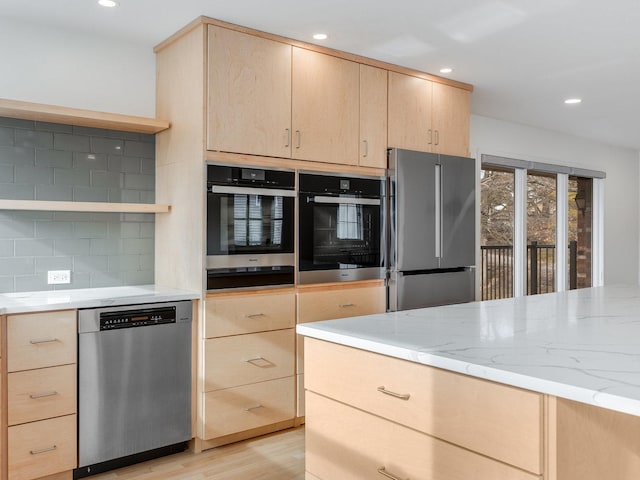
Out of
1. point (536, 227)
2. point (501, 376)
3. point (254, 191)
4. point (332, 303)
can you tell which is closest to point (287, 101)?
point (254, 191)

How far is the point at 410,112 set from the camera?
404 centimetres

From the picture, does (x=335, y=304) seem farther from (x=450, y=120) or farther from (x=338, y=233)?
(x=450, y=120)

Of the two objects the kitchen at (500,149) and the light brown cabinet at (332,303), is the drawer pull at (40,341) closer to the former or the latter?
the kitchen at (500,149)

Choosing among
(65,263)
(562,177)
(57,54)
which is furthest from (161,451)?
(562,177)

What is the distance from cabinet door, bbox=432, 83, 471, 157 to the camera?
4211mm

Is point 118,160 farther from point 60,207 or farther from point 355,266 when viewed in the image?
point 355,266

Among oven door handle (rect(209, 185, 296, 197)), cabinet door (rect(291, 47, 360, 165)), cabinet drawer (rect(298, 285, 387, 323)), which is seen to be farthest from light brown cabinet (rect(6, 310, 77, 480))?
cabinet door (rect(291, 47, 360, 165))

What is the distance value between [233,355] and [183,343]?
298 mm

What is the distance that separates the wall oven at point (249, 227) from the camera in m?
3.13

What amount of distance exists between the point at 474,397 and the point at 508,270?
4.80 m

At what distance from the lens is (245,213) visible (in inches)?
128

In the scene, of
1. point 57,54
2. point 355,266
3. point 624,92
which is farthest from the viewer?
point 624,92

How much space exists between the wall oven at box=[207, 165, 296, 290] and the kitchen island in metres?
→ 1.37

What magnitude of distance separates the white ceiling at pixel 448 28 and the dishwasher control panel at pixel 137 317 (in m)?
1.63
